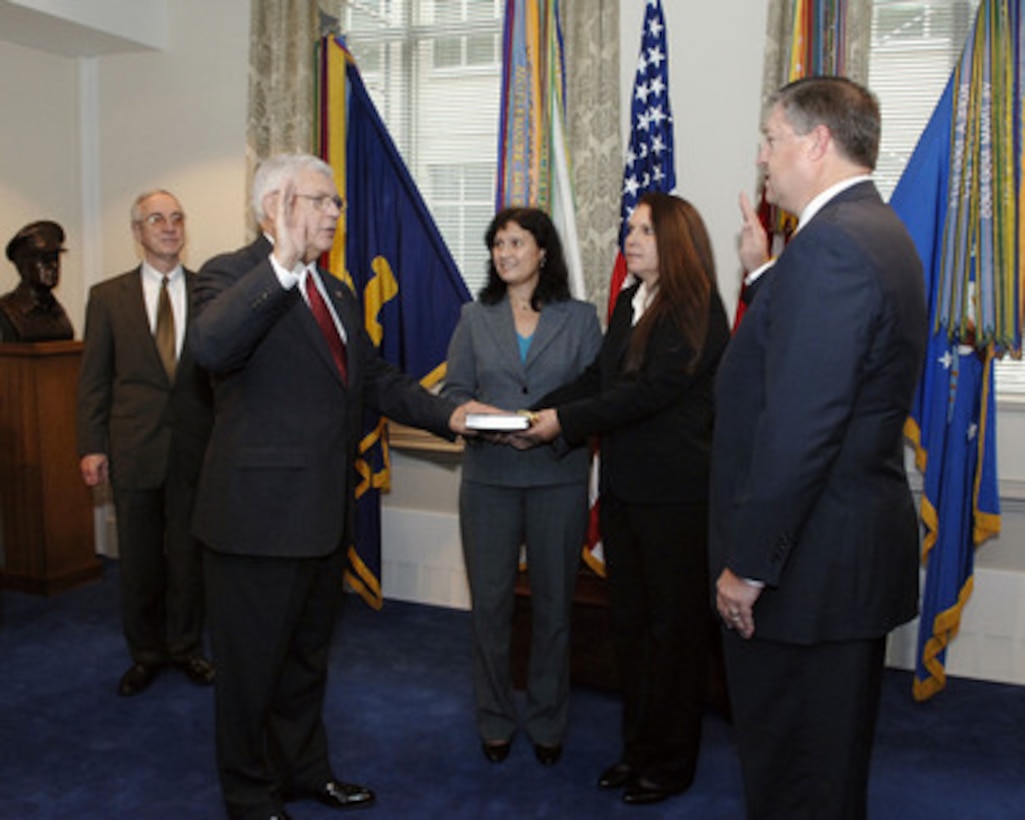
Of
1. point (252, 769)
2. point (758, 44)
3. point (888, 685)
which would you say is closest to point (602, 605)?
point (888, 685)

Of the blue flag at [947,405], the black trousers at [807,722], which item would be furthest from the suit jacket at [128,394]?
the blue flag at [947,405]

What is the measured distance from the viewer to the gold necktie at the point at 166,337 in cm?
354

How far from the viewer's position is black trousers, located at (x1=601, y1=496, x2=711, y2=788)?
262 centimetres

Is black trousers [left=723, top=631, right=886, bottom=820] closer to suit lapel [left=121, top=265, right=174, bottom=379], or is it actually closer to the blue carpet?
the blue carpet

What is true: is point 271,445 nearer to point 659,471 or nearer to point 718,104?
point 659,471

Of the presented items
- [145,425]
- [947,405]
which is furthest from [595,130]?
[145,425]

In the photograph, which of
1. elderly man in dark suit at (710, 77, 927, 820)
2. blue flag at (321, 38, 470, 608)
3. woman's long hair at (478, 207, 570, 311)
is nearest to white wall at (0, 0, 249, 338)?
blue flag at (321, 38, 470, 608)

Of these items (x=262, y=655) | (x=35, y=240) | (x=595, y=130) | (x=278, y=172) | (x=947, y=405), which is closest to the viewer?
(x=278, y=172)

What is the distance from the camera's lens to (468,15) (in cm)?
436

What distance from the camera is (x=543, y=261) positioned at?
9.83 feet

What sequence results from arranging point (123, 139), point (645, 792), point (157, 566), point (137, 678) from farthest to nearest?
1. point (123, 139)
2. point (157, 566)
3. point (137, 678)
4. point (645, 792)

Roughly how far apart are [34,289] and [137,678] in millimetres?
1929

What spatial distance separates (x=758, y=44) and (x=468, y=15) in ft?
4.30

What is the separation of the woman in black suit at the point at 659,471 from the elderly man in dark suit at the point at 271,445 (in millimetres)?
661
